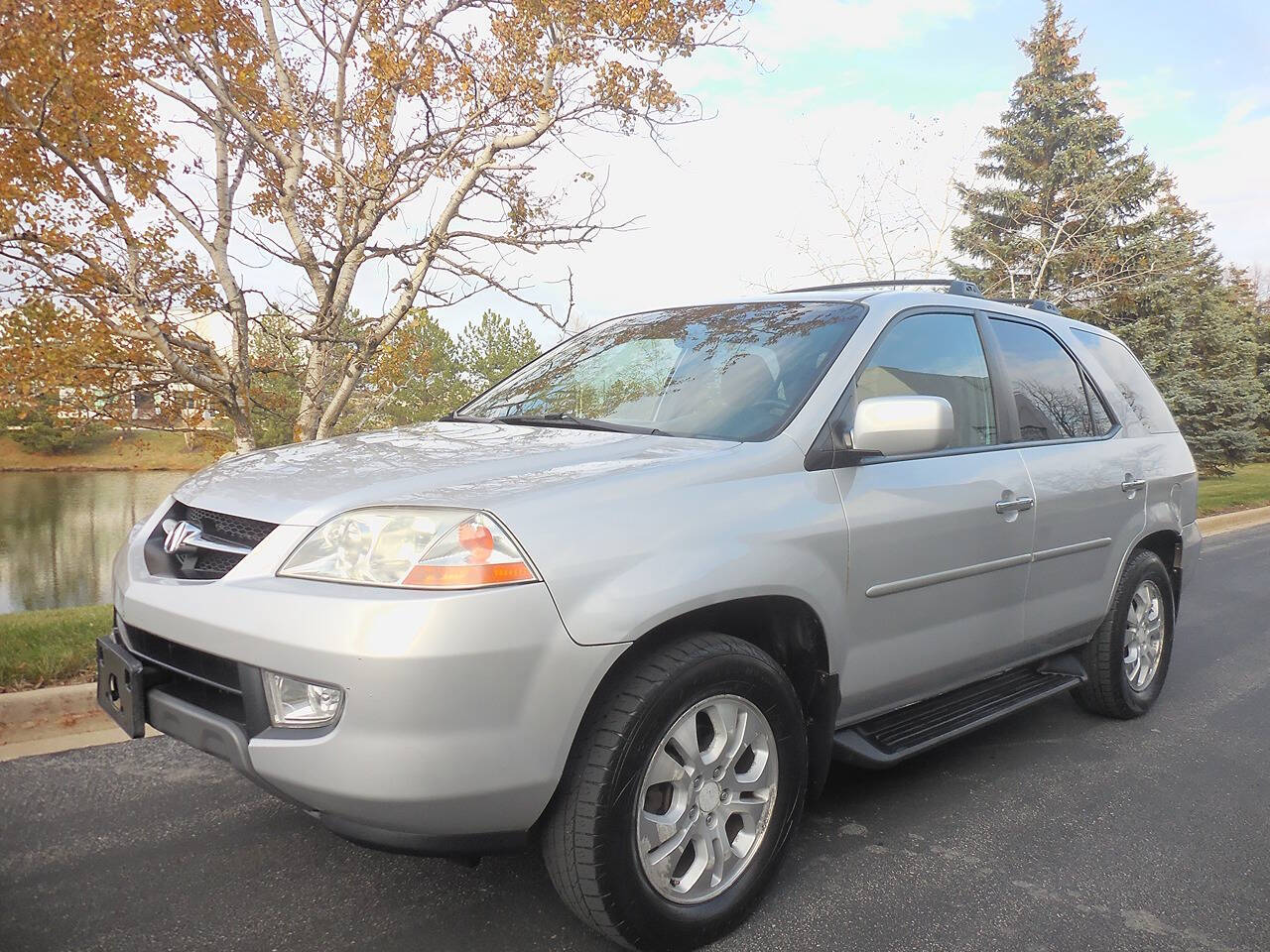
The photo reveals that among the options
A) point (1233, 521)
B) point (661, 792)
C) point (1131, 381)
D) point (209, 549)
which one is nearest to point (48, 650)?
point (209, 549)

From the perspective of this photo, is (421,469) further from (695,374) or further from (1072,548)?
(1072,548)

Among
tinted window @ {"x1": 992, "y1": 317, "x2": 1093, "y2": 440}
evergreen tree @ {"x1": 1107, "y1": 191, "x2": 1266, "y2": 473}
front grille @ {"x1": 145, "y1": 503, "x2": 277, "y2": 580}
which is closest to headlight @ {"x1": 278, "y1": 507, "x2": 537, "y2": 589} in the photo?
front grille @ {"x1": 145, "y1": 503, "x2": 277, "y2": 580}

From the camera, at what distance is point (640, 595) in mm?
2346

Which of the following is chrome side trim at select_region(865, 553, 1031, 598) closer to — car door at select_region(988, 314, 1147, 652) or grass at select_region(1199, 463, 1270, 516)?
car door at select_region(988, 314, 1147, 652)

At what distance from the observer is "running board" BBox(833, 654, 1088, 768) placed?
10.1 ft

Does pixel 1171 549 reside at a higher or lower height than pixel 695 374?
lower

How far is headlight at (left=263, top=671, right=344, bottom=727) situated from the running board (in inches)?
61.8

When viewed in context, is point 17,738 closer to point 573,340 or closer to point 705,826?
point 573,340

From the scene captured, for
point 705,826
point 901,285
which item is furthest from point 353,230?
point 705,826

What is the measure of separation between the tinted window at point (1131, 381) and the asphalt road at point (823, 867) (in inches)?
62.6

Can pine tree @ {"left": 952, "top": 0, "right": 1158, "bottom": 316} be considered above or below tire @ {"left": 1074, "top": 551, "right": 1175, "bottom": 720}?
above

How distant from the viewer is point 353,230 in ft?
29.8

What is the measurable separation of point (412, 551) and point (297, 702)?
0.42 m

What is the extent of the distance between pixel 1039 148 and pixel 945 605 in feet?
86.2
